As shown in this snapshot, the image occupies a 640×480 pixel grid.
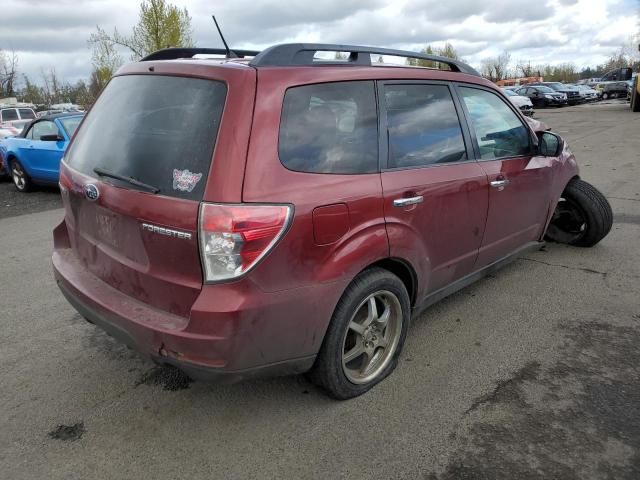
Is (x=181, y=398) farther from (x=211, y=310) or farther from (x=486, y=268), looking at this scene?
(x=486, y=268)

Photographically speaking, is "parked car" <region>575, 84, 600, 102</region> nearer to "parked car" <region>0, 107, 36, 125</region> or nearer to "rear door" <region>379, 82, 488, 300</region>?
"parked car" <region>0, 107, 36, 125</region>

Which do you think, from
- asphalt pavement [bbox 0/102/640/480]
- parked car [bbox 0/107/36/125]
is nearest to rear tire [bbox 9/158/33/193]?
asphalt pavement [bbox 0/102/640/480]

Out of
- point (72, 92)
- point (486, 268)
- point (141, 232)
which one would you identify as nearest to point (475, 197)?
point (486, 268)

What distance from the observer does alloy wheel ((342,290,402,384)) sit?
2787mm

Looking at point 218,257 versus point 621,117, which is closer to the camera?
point 218,257

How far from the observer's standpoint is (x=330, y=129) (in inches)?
99.8

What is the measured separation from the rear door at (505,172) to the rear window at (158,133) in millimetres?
1859

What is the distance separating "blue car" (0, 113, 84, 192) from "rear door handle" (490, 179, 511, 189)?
748 centimetres

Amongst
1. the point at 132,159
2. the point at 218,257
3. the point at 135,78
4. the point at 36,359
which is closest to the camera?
the point at 218,257

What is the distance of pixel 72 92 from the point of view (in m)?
70.8

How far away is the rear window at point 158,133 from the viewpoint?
7.36 feet

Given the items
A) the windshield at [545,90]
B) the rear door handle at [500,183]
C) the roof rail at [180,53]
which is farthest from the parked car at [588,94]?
the roof rail at [180,53]

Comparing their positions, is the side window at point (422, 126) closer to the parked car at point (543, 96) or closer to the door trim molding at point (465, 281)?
the door trim molding at point (465, 281)

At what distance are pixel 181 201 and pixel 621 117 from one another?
80.2ft
